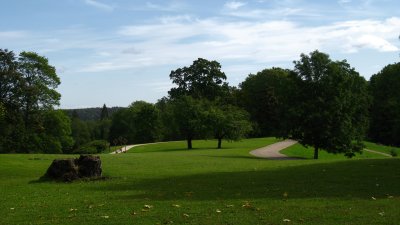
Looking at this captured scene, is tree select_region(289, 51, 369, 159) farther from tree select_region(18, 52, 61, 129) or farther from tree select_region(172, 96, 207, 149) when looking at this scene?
tree select_region(18, 52, 61, 129)

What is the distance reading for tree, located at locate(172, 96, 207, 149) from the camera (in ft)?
230

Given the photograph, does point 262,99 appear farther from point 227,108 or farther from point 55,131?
point 55,131

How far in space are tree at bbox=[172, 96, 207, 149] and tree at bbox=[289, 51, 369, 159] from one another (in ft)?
72.7

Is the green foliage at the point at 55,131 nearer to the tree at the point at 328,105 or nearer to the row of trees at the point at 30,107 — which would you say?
the row of trees at the point at 30,107

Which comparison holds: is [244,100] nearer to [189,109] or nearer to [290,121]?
[189,109]

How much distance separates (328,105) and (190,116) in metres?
27.9

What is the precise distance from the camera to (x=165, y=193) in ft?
56.8

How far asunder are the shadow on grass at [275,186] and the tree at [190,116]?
4563 centimetres

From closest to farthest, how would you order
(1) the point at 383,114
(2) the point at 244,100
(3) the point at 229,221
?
(3) the point at 229,221, (1) the point at 383,114, (2) the point at 244,100

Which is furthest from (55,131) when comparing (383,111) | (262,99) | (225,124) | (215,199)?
(383,111)

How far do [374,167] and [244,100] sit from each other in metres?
88.6

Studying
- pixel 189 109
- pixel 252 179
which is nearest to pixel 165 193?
pixel 252 179

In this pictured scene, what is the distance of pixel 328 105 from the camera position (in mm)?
47812


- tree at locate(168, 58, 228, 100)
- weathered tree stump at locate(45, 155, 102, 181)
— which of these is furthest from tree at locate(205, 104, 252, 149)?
weathered tree stump at locate(45, 155, 102, 181)
